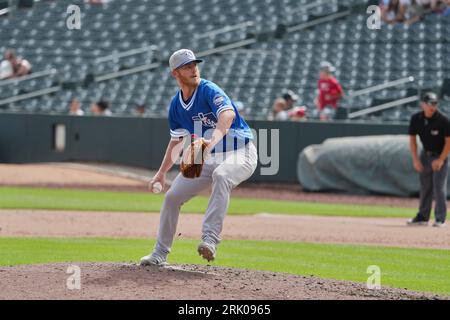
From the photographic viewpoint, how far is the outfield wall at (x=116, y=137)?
72.3 ft

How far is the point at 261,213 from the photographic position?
16422 millimetres

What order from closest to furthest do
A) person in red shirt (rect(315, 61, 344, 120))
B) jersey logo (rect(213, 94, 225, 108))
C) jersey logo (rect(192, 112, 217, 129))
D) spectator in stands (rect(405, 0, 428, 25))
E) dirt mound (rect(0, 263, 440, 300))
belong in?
dirt mound (rect(0, 263, 440, 300))
jersey logo (rect(213, 94, 225, 108))
jersey logo (rect(192, 112, 217, 129))
person in red shirt (rect(315, 61, 344, 120))
spectator in stands (rect(405, 0, 428, 25))

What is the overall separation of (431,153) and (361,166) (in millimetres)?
6264

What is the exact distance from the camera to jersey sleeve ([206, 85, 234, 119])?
7.93 meters

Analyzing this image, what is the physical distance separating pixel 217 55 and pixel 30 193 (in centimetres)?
972

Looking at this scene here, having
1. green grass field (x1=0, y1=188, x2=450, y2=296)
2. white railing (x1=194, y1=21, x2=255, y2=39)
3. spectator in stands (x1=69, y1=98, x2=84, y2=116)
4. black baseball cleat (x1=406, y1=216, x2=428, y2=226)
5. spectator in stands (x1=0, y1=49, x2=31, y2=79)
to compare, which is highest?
white railing (x1=194, y1=21, x2=255, y2=39)

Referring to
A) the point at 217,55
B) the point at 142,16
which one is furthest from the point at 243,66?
the point at 142,16

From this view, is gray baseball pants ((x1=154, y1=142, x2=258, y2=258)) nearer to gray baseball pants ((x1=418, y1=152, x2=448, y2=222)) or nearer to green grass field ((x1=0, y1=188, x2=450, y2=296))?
green grass field ((x1=0, y1=188, x2=450, y2=296))

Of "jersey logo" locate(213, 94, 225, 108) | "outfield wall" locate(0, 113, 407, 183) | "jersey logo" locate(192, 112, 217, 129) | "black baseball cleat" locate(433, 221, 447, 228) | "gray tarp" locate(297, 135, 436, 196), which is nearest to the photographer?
"jersey logo" locate(213, 94, 225, 108)

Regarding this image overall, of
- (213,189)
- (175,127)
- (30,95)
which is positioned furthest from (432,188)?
(30,95)

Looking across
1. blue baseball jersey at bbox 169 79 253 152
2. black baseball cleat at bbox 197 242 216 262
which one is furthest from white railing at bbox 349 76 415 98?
Result: black baseball cleat at bbox 197 242 216 262

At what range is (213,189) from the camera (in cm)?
796

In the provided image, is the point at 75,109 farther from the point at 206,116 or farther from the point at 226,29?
the point at 206,116

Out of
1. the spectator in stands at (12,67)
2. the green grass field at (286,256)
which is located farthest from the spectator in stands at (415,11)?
the green grass field at (286,256)
